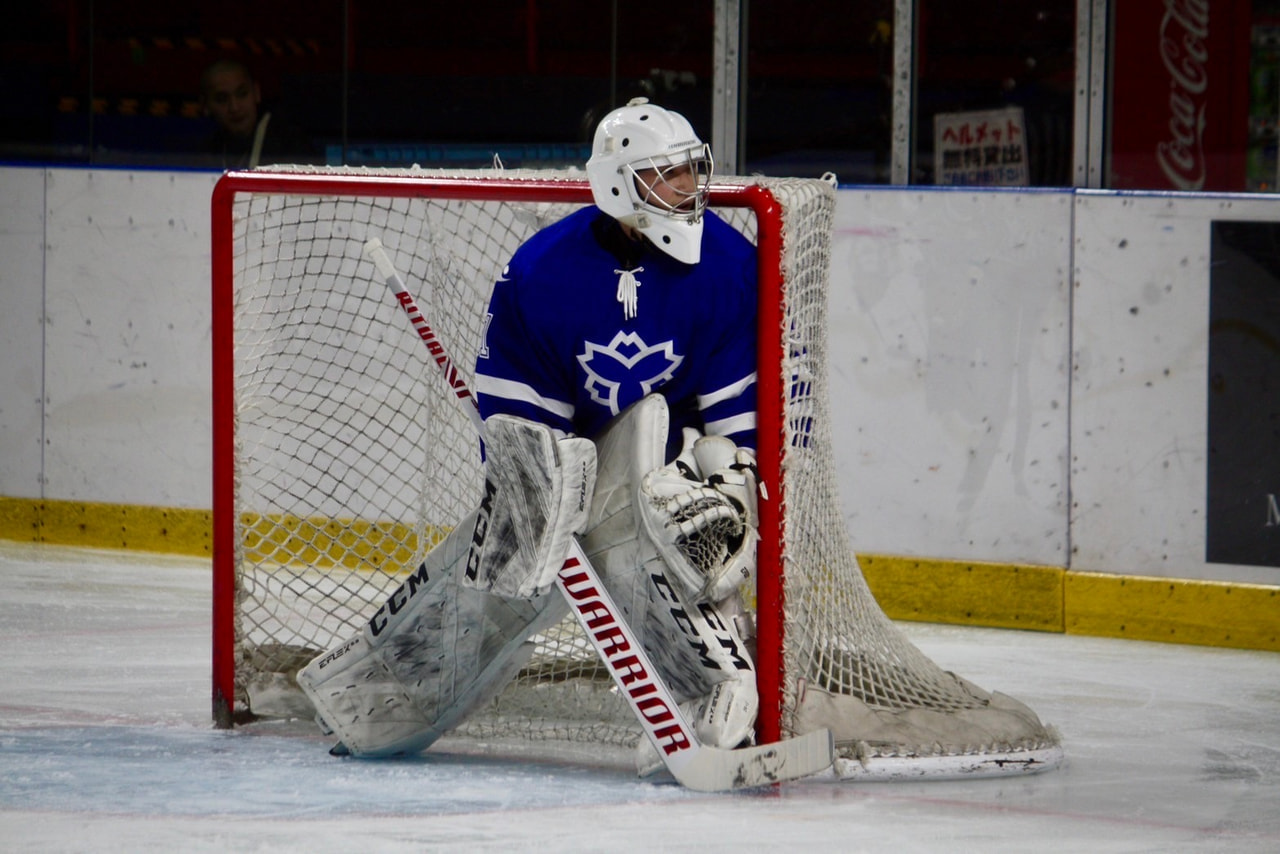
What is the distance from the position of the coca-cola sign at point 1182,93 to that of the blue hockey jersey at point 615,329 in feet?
9.89

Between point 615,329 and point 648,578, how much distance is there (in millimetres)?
430

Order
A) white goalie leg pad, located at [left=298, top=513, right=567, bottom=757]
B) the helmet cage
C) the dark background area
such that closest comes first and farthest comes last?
the helmet cage < white goalie leg pad, located at [left=298, top=513, right=567, bottom=757] < the dark background area

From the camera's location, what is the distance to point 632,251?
3221 millimetres

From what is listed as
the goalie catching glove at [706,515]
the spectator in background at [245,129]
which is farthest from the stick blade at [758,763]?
the spectator in background at [245,129]

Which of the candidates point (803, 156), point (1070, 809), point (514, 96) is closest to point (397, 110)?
point (514, 96)

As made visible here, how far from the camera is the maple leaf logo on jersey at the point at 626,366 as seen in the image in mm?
3193

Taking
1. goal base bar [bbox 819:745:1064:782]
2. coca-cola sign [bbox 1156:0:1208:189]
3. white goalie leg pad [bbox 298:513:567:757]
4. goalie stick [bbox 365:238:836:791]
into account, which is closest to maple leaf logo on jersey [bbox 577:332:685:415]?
goalie stick [bbox 365:238:836:791]

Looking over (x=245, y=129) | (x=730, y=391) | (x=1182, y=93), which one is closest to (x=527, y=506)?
(x=730, y=391)

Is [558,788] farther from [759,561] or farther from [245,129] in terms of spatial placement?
[245,129]

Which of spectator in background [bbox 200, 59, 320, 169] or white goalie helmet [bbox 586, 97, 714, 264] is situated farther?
spectator in background [bbox 200, 59, 320, 169]

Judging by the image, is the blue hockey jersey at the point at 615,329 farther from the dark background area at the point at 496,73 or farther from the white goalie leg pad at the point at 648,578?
the dark background area at the point at 496,73

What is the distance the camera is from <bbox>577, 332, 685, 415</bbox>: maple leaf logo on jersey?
3.19m

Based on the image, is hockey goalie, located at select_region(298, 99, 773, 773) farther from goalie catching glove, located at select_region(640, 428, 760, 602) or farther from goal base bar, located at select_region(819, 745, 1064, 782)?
goal base bar, located at select_region(819, 745, 1064, 782)

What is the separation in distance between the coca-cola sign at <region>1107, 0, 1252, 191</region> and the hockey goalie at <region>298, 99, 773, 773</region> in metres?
3.05
